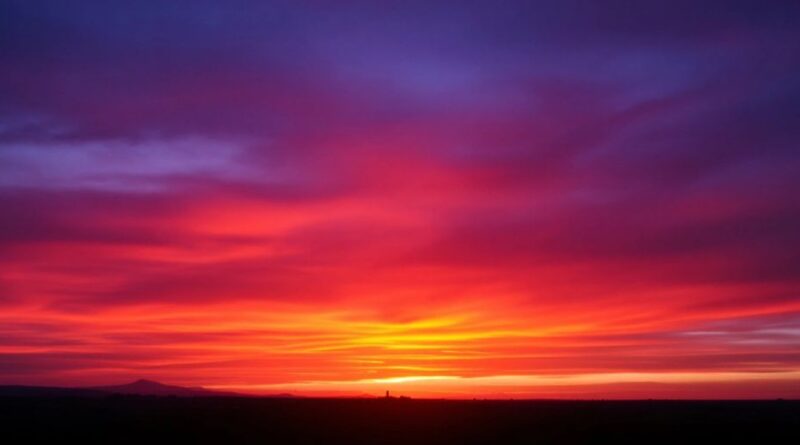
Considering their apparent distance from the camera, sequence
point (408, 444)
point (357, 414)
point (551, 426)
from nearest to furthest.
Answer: point (408, 444), point (551, 426), point (357, 414)

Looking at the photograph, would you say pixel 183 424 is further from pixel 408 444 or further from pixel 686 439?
pixel 686 439

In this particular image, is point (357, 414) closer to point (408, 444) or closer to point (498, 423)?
point (498, 423)

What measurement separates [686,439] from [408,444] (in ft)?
60.1

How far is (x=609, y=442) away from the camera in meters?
54.2

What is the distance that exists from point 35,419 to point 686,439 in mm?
47445

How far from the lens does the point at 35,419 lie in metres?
68.2

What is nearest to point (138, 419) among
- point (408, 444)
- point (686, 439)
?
point (408, 444)

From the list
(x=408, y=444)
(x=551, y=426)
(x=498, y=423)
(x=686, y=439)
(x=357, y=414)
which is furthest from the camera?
(x=357, y=414)

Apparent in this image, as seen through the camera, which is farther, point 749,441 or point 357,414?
point 357,414

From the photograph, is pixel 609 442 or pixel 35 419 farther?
pixel 35 419

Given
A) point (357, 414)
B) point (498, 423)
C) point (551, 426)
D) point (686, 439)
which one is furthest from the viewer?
point (357, 414)

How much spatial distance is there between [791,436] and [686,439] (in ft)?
24.3

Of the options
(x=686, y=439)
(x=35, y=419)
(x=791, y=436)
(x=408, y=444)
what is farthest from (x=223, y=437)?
(x=791, y=436)

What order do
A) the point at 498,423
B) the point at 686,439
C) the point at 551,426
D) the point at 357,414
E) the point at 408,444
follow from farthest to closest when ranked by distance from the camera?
1. the point at 357,414
2. the point at 498,423
3. the point at 551,426
4. the point at 686,439
5. the point at 408,444
